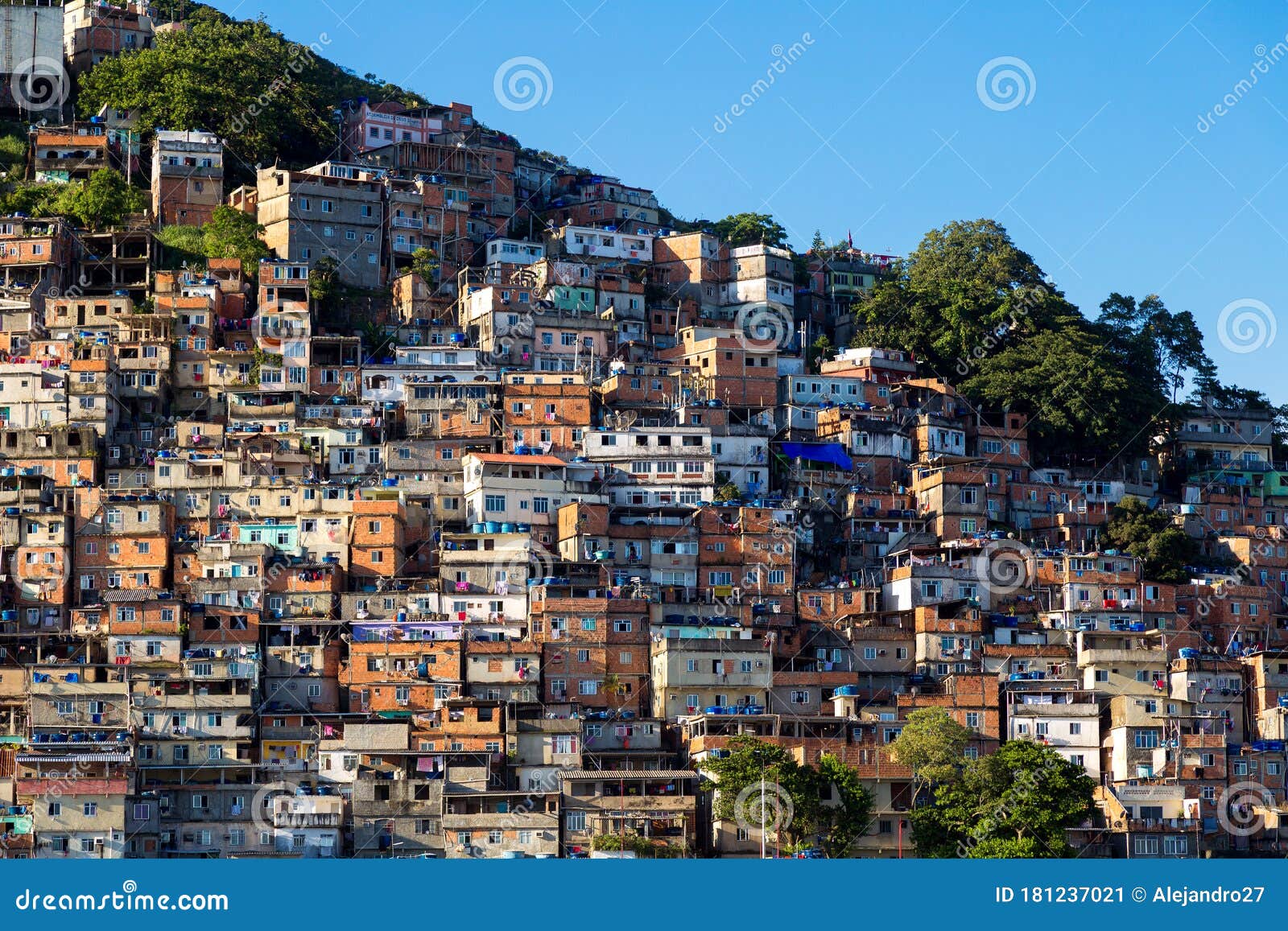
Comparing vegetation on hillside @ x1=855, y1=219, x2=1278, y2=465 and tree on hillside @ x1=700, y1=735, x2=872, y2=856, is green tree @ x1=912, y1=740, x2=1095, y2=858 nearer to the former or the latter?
tree on hillside @ x1=700, y1=735, x2=872, y2=856

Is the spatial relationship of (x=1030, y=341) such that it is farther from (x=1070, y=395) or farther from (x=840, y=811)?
(x=840, y=811)

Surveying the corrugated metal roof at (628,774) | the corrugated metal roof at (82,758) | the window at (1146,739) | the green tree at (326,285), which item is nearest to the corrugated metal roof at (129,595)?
the corrugated metal roof at (82,758)

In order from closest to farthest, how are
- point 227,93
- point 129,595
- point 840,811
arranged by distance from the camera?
point 840,811
point 129,595
point 227,93

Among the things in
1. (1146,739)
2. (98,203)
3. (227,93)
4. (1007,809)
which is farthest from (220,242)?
(1007,809)

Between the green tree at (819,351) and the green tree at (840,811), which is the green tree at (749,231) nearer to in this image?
the green tree at (819,351)

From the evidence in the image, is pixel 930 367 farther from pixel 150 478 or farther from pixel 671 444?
pixel 150 478
